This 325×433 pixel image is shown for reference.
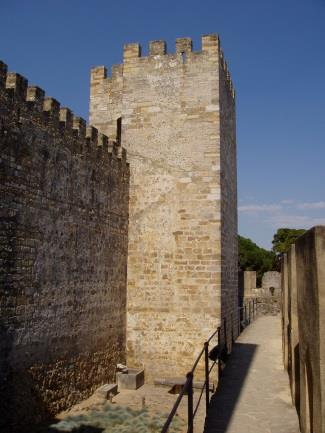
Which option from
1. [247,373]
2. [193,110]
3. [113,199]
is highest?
[193,110]

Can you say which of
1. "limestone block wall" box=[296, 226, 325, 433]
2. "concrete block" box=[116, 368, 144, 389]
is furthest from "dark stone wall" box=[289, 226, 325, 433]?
"concrete block" box=[116, 368, 144, 389]

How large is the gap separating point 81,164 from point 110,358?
448 centimetres

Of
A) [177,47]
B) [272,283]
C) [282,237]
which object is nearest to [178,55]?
[177,47]

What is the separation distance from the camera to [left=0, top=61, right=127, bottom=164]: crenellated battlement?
7004 mm

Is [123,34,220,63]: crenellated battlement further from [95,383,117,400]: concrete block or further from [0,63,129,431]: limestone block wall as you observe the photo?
Result: [95,383,117,400]: concrete block

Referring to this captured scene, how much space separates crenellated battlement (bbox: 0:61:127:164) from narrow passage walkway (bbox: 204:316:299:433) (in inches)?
215

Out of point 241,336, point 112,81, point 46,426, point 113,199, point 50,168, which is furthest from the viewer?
point 241,336

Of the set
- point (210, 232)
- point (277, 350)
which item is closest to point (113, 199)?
point (210, 232)

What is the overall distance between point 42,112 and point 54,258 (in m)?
2.66

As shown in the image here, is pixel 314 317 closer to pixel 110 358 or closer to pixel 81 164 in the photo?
pixel 81 164

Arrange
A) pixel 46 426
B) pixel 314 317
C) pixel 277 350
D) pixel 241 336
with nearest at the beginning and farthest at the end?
pixel 314 317 < pixel 46 426 < pixel 277 350 < pixel 241 336

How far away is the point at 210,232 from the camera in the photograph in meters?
10.6

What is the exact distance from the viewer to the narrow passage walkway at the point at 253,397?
18.8 ft

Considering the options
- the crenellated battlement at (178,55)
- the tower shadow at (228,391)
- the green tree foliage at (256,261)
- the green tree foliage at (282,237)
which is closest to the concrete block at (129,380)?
the tower shadow at (228,391)
